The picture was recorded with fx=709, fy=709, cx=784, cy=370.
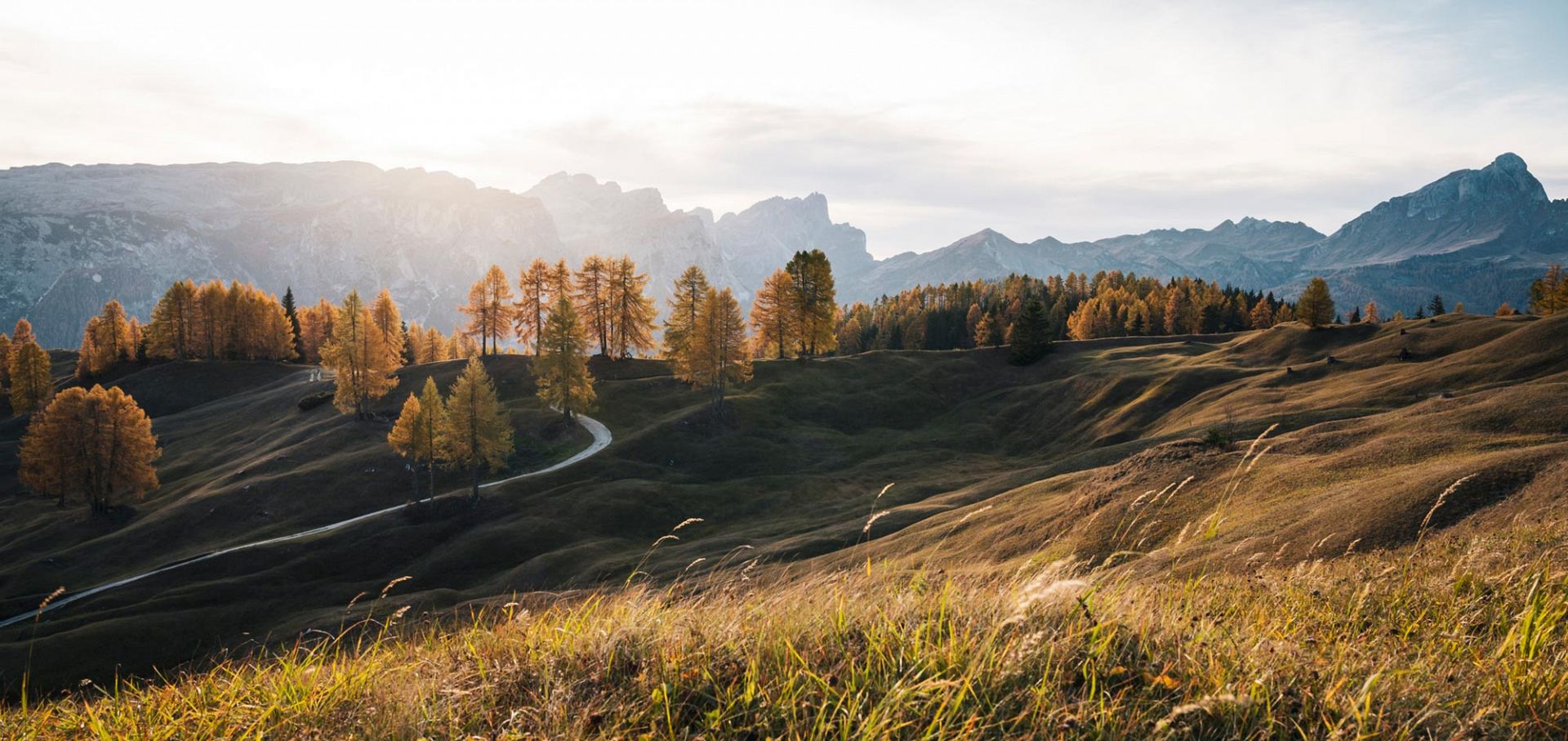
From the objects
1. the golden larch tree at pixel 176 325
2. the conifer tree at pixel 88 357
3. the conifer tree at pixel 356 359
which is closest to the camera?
the conifer tree at pixel 356 359

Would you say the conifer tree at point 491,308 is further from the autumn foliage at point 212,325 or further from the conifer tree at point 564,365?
the autumn foliage at point 212,325

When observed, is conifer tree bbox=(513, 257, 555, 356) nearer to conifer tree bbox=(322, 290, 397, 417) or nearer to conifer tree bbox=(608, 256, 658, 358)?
conifer tree bbox=(608, 256, 658, 358)

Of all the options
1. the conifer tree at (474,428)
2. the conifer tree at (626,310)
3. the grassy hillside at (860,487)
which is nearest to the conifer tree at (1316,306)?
the grassy hillside at (860,487)

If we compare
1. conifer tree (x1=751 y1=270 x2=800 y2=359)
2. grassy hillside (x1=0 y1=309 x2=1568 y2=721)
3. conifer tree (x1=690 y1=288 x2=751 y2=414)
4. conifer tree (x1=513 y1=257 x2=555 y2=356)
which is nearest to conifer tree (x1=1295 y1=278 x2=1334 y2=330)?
grassy hillside (x1=0 y1=309 x2=1568 y2=721)

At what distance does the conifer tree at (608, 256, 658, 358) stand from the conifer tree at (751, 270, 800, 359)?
567 inches

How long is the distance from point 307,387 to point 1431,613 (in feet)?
358

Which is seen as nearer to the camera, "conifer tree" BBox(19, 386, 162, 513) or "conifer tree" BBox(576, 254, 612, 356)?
"conifer tree" BBox(19, 386, 162, 513)

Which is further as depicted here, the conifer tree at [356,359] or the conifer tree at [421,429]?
the conifer tree at [356,359]

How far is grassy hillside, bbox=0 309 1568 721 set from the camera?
61.5 feet

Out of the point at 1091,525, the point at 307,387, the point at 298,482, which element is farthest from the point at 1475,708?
the point at 307,387

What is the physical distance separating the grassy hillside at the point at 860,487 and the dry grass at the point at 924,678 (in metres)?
0.16

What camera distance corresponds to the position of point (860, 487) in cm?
5906

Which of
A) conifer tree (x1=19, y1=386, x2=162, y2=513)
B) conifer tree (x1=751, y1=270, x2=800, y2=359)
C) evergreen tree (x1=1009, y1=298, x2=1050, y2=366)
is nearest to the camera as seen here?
conifer tree (x1=19, y1=386, x2=162, y2=513)

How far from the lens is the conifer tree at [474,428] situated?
5628cm
